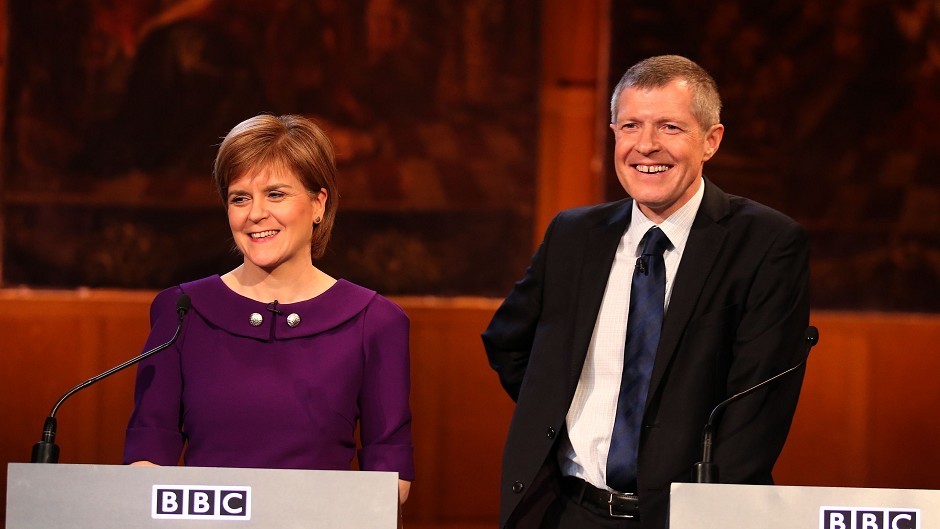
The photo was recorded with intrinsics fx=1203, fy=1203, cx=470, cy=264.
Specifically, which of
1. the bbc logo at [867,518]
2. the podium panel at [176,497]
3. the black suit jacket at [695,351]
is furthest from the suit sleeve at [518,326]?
the bbc logo at [867,518]

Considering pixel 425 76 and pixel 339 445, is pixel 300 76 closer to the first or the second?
pixel 425 76

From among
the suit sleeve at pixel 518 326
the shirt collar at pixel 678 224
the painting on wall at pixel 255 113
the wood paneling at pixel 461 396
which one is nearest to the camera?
the shirt collar at pixel 678 224

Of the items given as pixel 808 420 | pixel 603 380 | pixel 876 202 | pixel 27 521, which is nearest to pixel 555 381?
pixel 603 380

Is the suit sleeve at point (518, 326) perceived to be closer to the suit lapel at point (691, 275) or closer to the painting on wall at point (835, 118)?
the suit lapel at point (691, 275)

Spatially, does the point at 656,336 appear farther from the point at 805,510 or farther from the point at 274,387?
the point at 274,387

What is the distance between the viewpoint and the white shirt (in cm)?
262

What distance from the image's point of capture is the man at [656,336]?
2529 mm

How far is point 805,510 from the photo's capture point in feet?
6.57

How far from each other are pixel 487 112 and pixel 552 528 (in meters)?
3.51

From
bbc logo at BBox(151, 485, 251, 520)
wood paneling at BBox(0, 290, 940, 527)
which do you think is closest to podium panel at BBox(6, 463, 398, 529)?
bbc logo at BBox(151, 485, 251, 520)

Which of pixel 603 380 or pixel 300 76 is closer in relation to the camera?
pixel 603 380

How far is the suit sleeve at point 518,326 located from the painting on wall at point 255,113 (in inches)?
113

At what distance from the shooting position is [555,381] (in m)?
2.69

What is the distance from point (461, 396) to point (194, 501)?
3.74m
